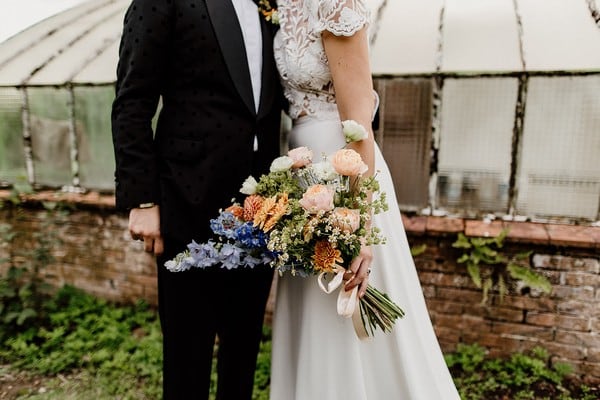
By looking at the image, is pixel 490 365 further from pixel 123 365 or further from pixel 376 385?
pixel 123 365

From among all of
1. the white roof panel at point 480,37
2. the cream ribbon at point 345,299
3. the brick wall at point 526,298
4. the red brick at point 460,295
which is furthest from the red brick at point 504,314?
the cream ribbon at point 345,299

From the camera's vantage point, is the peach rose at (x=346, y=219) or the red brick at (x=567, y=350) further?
the red brick at (x=567, y=350)

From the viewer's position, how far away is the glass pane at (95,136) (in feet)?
11.8

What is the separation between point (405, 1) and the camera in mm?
3260

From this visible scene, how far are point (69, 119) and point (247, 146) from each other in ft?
8.17

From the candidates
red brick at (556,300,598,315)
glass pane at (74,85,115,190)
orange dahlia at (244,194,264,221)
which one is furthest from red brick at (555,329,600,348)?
glass pane at (74,85,115,190)

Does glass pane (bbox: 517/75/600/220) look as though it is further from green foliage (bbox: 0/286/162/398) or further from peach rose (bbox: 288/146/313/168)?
green foliage (bbox: 0/286/162/398)

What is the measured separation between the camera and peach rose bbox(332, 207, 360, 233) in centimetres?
148

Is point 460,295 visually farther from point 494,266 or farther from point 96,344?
Answer: point 96,344

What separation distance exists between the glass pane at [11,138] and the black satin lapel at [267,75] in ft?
9.19

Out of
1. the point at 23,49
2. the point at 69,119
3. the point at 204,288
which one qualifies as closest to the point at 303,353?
the point at 204,288

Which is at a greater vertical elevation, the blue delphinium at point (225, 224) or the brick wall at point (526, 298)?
the blue delphinium at point (225, 224)

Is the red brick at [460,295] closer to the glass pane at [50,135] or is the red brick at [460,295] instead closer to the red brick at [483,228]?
the red brick at [483,228]

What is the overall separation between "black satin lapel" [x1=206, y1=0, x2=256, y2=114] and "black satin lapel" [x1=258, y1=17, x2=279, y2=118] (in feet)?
0.22
